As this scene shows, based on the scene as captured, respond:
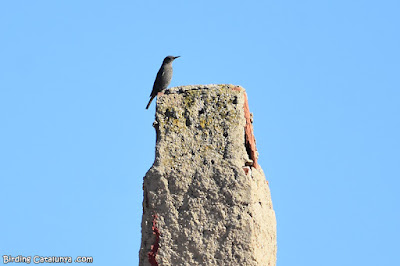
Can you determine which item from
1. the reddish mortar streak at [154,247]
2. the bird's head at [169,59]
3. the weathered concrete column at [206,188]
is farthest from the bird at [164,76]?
the reddish mortar streak at [154,247]

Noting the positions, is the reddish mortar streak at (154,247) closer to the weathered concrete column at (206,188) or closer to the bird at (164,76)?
the weathered concrete column at (206,188)

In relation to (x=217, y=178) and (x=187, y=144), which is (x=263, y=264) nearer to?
(x=217, y=178)

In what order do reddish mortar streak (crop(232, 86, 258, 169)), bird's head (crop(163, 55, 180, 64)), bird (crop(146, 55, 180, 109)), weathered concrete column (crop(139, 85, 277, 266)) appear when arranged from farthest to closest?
bird's head (crop(163, 55, 180, 64))
bird (crop(146, 55, 180, 109))
reddish mortar streak (crop(232, 86, 258, 169))
weathered concrete column (crop(139, 85, 277, 266))

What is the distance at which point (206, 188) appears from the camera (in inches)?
238

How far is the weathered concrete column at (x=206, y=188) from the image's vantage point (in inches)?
234

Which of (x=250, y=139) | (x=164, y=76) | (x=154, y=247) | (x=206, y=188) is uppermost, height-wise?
(x=164, y=76)

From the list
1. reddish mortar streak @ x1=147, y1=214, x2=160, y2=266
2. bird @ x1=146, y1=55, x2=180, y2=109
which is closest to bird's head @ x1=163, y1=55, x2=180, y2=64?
bird @ x1=146, y1=55, x2=180, y2=109

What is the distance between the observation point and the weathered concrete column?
5949 mm

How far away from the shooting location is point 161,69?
10.9 meters

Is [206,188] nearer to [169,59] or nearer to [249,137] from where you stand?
[249,137]

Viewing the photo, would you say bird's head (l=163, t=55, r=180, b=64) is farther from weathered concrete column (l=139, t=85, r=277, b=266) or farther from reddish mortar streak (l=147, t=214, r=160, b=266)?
reddish mortar streak (l=147, t=214, r=160, b=266)

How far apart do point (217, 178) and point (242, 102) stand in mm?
724

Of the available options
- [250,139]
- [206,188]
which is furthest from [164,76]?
[206,188]

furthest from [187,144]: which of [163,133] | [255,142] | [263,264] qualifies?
[263,264]
